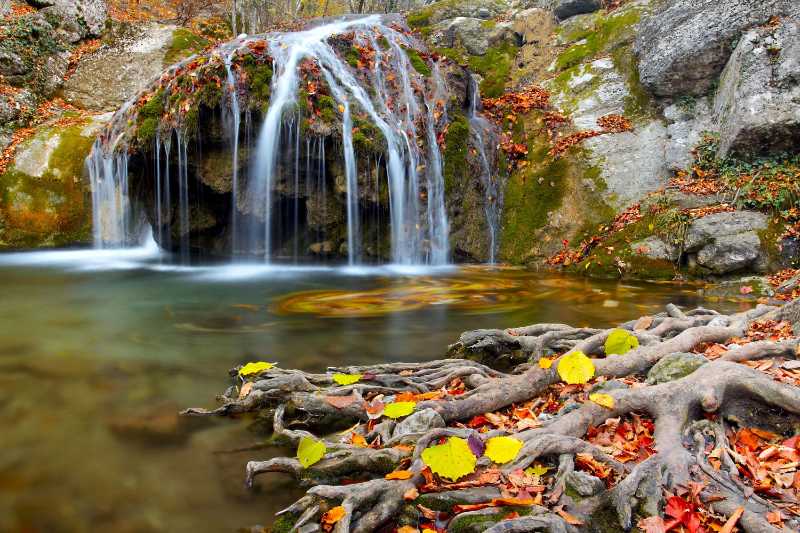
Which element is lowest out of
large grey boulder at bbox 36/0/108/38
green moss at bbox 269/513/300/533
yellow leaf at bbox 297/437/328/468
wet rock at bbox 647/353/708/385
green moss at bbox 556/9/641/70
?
green moss at bbox 269/513/300/533

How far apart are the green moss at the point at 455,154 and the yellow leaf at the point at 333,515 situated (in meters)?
9.31

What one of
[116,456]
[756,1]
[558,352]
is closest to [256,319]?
[116,456]

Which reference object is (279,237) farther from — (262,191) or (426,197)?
(426,197)

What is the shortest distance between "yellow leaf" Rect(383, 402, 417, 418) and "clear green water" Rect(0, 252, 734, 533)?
0.68 metres

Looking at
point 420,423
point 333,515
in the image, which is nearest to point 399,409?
point 420,423

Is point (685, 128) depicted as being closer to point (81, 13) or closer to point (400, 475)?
point (400, 475)

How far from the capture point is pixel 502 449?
2.38 metres

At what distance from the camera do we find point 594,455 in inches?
92.5

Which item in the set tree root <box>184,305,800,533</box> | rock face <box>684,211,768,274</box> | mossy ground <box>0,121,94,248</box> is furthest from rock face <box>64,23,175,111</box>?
rock face <box>684,211,768,274</box>

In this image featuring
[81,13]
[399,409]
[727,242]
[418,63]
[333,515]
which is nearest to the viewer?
[333,515]

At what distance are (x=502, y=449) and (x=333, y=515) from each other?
889mm

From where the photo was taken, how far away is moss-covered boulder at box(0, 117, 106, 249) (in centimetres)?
1252

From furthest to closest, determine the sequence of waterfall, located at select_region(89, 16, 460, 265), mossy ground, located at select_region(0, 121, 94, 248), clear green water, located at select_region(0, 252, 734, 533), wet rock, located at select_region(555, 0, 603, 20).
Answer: wet rock, located at select_region(555, 0, 603, 20) < mossy ground, located at select_region(0, 121, 94, 248) < waterfall, located at select_region(89, 16, 460, 265) < clear green water, located at select_region(0, 252, 734, 533)

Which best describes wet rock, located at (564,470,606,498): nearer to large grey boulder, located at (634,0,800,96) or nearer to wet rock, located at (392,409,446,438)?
wet rock, located at (392,409,446,438)
